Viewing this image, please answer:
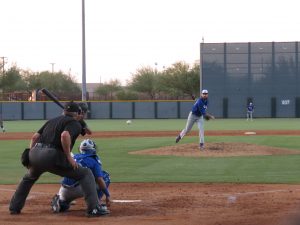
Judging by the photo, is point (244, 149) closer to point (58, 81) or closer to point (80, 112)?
point (80, 112)

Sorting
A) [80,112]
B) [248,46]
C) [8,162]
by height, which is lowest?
[8,162]

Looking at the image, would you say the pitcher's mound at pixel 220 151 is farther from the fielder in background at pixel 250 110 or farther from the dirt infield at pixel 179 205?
the fielder in background at pixel 250 110

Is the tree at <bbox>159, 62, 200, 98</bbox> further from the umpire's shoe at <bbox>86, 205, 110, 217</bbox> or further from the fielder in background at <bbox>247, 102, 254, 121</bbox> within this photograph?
the umpire's shoe at <bbox>86, 205, 110, 217</bbox>

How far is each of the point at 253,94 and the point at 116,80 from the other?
52701 mm

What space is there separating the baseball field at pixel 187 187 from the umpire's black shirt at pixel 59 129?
1011 mm

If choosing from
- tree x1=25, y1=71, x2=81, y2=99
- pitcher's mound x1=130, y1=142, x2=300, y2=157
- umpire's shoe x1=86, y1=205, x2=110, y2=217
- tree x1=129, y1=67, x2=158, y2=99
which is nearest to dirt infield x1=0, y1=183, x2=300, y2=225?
umpire's shoe x1=86, y1=205, x2=110, y2=217

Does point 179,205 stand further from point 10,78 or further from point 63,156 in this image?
point 10,78

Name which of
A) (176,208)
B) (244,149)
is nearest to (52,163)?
(176,208)

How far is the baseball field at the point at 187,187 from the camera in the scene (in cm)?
911

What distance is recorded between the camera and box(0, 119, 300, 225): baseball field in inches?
359

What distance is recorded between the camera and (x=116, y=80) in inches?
4409

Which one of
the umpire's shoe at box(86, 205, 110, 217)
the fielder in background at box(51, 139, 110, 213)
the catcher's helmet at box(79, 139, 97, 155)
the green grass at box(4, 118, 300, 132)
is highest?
the catcher's helmet at box(79, 139, 97, 155)

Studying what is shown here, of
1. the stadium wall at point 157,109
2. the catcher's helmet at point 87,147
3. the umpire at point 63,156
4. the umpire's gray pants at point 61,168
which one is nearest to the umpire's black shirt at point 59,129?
the umpire at point 63,156

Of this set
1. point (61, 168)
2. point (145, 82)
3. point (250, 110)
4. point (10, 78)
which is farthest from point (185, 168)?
point (145, 82)
